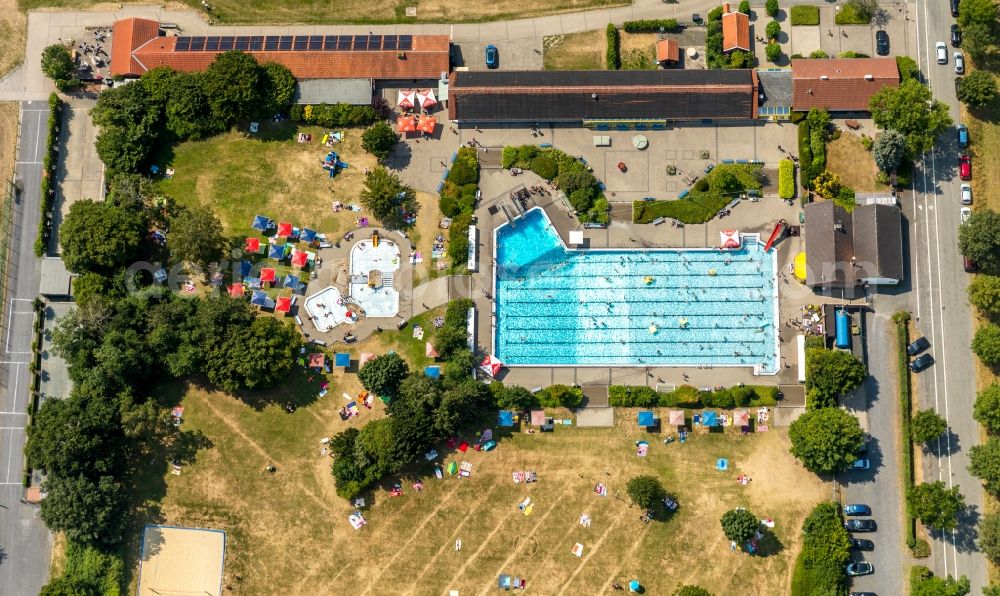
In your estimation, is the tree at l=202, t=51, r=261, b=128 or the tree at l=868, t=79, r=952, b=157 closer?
the tree at l=868, t=79, r=952, b=157

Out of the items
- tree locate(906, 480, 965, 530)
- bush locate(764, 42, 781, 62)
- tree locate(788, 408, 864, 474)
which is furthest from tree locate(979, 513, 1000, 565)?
bush locate(764, 42, 781, 62)

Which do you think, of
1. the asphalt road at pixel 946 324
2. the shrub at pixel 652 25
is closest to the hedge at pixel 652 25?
the shrub at pixel 652 25

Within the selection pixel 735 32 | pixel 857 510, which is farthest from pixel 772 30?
pixel 857 510

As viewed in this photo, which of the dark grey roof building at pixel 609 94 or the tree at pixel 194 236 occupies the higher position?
the dark grey roof building at pixel 609 94

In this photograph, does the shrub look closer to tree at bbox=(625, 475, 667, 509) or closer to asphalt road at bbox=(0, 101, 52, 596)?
tree at bbox=(625, 475, 667, 509)

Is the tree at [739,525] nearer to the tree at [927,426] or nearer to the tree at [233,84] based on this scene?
the tree at [927,426]

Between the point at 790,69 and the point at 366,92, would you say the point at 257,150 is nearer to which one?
the point at 366,92
